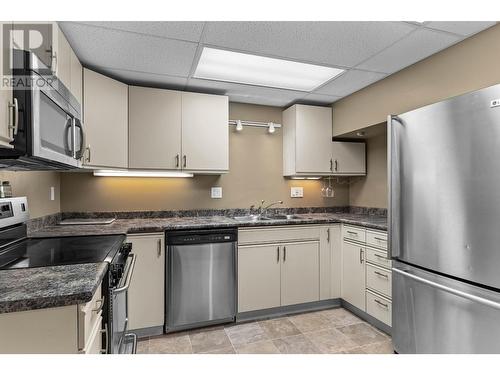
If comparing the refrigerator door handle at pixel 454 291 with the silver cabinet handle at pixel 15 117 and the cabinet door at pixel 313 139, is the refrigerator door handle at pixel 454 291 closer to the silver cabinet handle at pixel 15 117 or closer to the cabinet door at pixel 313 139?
the cabinet door at pixel 313 139

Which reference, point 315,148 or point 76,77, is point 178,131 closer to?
point 76,77

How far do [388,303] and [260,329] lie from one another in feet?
3.50

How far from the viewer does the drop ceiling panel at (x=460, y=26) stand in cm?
162

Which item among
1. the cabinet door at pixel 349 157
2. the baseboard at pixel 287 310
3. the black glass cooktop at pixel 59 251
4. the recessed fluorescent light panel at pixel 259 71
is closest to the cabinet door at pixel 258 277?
the baseboard at pixel 287 310

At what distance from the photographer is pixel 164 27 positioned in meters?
1.65

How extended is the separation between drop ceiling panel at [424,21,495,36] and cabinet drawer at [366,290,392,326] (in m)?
1.94

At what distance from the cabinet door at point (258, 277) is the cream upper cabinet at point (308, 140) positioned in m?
0.98

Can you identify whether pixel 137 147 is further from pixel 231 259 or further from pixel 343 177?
pixel 343 177

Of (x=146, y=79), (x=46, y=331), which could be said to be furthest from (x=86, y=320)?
(x=146, y=79)

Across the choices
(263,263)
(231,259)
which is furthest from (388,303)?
(231,259)

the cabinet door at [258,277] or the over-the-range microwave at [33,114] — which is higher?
the over-the-range microwave at [33,114]

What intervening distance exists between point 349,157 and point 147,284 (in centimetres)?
247

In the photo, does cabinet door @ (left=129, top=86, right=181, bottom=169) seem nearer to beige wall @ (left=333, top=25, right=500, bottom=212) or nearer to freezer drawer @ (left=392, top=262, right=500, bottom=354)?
beige wall @ (left=333, top=25, right=500, bottom=212)
